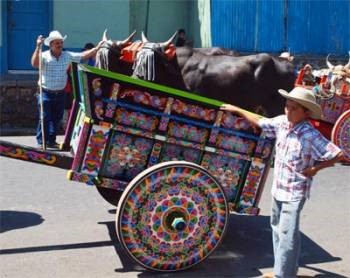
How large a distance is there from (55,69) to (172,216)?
5653mm

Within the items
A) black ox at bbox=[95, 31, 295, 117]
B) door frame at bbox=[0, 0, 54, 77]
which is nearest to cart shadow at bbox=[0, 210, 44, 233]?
black ox at bbox=[95, 31, 295, 117]

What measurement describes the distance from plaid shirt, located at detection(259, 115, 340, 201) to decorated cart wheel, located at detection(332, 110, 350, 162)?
4.85m

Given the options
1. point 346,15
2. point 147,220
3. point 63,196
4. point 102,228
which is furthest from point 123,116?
point 346,15

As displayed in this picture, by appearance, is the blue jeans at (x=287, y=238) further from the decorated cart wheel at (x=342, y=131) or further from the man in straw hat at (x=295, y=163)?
the decorated cart wheel at (x=342, y=131)

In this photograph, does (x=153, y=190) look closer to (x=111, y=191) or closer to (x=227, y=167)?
Result: (x=227, y=167)

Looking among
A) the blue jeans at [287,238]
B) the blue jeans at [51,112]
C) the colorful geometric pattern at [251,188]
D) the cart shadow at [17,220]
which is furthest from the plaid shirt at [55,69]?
the blue jeans at [287,238]

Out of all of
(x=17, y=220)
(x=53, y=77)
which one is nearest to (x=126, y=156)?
(x=17, y=220)

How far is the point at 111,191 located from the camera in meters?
5.74

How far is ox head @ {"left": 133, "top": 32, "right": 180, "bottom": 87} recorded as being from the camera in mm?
7617

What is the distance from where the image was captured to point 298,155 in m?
4.20

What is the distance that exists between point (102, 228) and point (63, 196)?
139cm

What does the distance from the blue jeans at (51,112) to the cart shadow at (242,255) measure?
4217 mm

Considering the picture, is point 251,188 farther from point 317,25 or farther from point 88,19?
point 317,25

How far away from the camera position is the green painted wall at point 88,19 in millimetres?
13641
